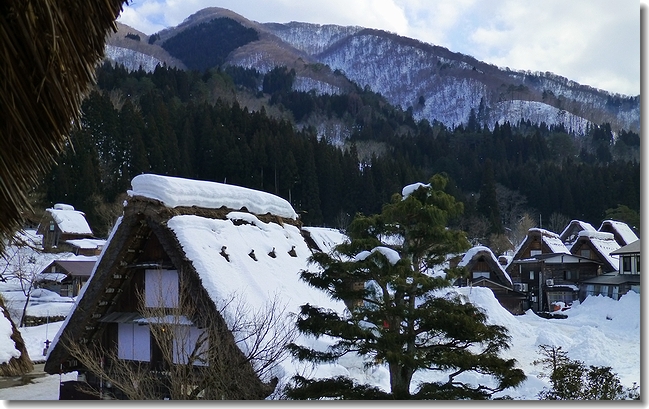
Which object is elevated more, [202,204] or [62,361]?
[202,204]

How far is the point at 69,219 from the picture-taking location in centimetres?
625

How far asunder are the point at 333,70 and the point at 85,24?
6.02 m

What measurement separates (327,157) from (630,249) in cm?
332

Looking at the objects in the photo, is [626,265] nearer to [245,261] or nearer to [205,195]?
[245,261]

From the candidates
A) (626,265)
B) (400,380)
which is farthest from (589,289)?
(400,380)

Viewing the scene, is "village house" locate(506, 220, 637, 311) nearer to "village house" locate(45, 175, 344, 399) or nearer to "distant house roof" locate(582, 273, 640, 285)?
"distant house roof" locate(582, 273, 640, 285)

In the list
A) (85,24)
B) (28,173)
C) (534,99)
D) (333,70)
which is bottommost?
(28,173)

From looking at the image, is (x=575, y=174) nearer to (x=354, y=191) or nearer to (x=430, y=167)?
(x=430, y=167)

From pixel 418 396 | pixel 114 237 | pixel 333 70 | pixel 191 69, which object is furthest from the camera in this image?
pixel 191 69

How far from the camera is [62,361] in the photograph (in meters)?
5.43

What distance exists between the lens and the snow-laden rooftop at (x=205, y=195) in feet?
17.6

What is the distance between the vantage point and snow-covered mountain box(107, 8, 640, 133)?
5195 mm

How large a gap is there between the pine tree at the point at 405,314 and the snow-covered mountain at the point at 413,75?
1897 mm

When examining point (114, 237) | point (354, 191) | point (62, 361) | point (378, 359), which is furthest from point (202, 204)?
point (378, 359)
